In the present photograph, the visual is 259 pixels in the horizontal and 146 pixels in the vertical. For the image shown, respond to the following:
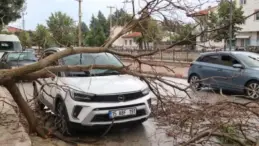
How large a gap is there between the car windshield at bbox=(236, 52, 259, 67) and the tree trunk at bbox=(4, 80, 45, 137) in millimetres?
7180

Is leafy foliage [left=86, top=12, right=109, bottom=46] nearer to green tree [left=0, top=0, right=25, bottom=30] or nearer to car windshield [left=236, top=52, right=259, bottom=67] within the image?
car windshield [left=236, top=52, right=259, bottom=67]

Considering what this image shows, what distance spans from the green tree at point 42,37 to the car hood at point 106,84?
153 cm

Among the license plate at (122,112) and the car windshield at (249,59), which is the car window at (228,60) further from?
the license plate at (122,112)

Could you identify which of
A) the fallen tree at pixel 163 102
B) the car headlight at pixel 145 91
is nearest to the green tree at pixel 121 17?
the fallen tree at pixel 163 102

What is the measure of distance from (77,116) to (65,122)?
356mm

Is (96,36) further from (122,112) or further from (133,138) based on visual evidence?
(122,112)

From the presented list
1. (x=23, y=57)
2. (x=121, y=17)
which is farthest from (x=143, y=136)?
(x=23, y=57)

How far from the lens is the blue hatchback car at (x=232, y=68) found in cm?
1000

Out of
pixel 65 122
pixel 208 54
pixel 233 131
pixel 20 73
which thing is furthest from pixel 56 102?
pixel 208 54

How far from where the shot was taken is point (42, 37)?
7723mm

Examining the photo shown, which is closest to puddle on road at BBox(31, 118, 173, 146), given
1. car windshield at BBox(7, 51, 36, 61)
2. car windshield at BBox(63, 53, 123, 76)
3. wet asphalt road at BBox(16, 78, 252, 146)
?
wet asphalt road at BBox(16, 78, 252, 146)

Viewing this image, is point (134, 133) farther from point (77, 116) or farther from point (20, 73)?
point (20, 73)

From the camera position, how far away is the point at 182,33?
18.9ft

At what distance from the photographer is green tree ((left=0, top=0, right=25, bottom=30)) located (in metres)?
20.6
